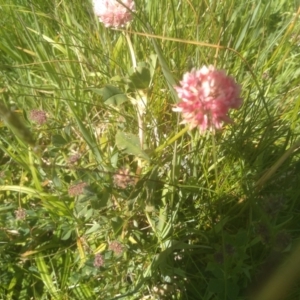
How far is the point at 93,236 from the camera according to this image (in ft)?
3.27

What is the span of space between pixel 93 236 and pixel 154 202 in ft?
0.49

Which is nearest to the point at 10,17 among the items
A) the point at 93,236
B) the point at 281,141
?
the point at 93,236

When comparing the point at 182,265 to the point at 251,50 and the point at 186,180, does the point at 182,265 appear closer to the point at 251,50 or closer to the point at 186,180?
the point at 186,180

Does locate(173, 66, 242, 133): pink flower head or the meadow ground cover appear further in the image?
the meadow ground cover

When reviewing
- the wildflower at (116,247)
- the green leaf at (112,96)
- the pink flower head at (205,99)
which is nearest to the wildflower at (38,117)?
the green leaf at (112,96)

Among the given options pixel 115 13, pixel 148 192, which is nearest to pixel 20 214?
pixel 148 192

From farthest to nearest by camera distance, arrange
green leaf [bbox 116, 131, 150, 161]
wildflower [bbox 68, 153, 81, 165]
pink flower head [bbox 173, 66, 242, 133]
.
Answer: wildflower [bbox 68, 153, 81, 165]
green leaf [bbox 116, 131, 150, 161]
pink flower head [bbox 173, 66, 242, 133]

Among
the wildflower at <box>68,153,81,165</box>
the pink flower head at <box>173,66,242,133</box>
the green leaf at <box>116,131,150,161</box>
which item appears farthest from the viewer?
the wildflower at <box>68,153,81,165</box>

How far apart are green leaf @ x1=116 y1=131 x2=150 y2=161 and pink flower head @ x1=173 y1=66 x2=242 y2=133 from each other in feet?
0.64

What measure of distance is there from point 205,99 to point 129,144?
24cm

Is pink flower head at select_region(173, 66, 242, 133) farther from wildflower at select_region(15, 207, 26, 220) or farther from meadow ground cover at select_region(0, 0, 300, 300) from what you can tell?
wildflower at select_region(15, 207, 26, 220)

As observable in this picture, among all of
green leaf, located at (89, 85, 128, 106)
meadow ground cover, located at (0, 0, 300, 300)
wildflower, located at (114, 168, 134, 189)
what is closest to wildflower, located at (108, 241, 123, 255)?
meadow ground cover, located at (0, 0, 300, 300)

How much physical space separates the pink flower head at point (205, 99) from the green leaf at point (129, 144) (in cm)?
20

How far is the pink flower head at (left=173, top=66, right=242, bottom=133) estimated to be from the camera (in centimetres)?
67
